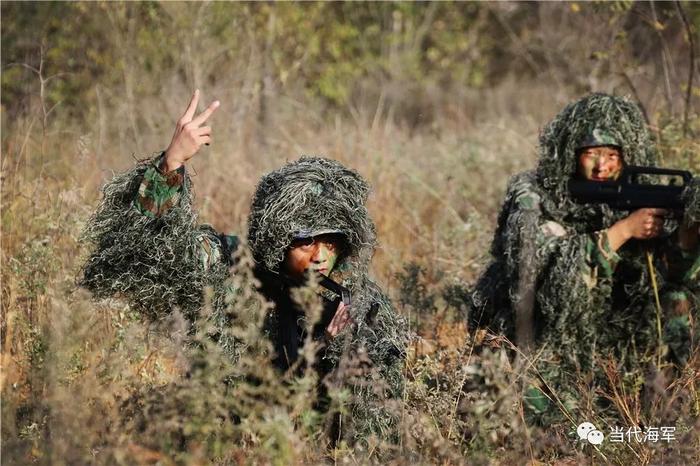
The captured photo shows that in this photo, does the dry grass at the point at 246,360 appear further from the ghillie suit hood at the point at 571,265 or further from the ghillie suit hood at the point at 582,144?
the ghillie suit hood at the point at 582,144

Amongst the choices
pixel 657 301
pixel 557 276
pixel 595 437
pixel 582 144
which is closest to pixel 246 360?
pixel 595 437

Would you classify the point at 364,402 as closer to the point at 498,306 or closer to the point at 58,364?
the point at 58,364

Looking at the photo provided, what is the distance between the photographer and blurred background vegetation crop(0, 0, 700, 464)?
3.05m

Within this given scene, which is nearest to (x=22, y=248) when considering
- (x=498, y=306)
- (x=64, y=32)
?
(x=498, y=306)

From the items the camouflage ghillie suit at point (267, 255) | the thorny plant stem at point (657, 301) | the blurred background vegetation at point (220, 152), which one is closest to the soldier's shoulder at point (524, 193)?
the thorny plant stem at point (657, 301)

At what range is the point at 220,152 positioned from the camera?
6926mm

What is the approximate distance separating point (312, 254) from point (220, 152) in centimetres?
372

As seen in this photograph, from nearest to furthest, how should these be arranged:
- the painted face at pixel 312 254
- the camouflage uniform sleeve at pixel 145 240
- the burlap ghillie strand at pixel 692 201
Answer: the camouflage uniform sleeve at pixel 145 240 → the painted face at pixel 312 254 → the burlap ghillie strand at pixel 692 201

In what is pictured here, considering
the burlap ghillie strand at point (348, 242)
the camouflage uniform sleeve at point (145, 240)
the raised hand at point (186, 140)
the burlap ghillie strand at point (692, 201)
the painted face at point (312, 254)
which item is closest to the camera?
the raised hand at point (186, 140)

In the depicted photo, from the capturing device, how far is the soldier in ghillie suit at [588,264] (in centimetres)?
411

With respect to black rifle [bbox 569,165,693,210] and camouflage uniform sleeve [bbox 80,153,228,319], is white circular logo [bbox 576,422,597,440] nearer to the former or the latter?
black rifle [bbox 569,165,693,210]

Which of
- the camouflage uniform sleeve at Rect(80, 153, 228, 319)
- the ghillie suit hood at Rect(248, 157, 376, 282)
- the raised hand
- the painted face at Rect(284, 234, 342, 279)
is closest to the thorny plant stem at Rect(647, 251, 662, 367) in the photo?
the ghillie suit hood at Rect(248, 157, 376, 282)

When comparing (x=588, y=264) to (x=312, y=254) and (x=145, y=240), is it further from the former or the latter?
(x=145, y=240)

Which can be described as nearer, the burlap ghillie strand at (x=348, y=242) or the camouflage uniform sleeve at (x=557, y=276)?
the burlap ghillie strand at (x=348, y=242)
